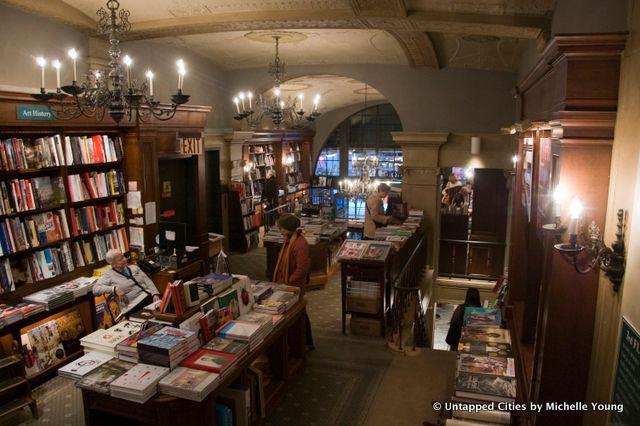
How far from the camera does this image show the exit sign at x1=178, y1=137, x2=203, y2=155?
723 centimetres

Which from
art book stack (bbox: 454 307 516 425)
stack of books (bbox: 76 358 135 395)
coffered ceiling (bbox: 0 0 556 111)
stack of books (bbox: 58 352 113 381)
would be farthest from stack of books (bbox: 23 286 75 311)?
art book stack (bbox: 454 307 516 425)

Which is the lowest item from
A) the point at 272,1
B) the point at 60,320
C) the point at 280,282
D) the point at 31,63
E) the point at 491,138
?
the point at 60,320

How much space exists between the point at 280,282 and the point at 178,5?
10.3ft

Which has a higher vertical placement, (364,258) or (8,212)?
(8,212)

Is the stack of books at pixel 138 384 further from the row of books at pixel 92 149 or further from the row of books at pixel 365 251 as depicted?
the row of books at pixel 92 149

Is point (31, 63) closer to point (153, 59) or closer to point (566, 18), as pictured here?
point (153, 59)

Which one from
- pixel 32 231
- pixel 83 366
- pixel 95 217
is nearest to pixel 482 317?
pixel 83 366

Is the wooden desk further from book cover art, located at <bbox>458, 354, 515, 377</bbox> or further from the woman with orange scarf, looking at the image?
book cover art, located at <bbox>458, 354, 515, 377</bbox>

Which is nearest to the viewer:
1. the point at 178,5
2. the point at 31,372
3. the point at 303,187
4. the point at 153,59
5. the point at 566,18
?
the point at 566,18

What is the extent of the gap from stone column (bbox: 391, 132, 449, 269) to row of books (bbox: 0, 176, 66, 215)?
5.48m

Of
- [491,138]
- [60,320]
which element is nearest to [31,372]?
[60,320]

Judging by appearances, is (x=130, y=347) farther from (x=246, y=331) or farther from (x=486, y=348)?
(x=486, y=348)

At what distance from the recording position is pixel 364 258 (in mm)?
5840

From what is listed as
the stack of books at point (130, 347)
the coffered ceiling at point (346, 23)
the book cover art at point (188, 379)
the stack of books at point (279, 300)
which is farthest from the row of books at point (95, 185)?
the book cover art at point (188, 379)
